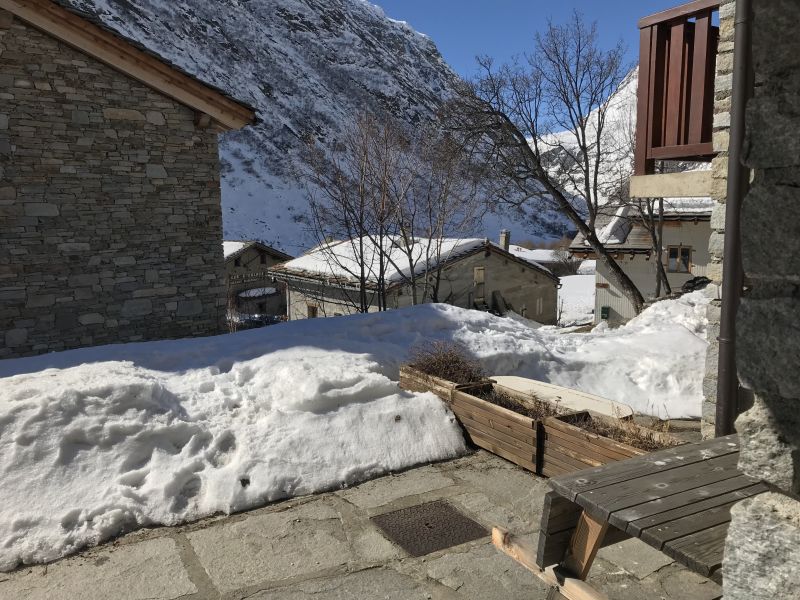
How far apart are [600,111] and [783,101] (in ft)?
66.8

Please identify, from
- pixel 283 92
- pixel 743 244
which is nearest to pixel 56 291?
pixel 743 244

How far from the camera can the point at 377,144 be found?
18.7 metres

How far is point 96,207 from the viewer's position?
30.8 ft

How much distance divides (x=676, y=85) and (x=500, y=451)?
366 cm

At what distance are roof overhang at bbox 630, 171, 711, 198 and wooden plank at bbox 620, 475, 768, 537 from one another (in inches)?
136

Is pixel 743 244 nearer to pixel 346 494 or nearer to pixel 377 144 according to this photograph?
pixel 346 494

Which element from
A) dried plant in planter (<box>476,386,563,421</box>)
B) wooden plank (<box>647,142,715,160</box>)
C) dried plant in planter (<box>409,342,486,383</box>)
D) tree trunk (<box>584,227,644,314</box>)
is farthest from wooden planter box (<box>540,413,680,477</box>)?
tree trunk (<box>584,227,644,314</box>)

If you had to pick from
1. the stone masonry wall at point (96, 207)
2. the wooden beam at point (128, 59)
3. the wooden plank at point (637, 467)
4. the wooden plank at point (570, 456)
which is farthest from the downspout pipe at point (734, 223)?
the stone masonry wall at point (96, 207)

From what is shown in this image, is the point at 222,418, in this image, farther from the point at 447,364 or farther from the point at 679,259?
the point at 679,259

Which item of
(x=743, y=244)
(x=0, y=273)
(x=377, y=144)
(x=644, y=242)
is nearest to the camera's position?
(x=743, y=244)

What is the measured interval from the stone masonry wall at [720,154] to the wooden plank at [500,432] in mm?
1570

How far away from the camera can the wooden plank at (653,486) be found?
90.9 inches

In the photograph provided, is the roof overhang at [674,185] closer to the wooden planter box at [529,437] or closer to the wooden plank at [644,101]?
the wooden plank at [644,101]

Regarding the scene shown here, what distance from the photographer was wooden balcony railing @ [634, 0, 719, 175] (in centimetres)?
556
